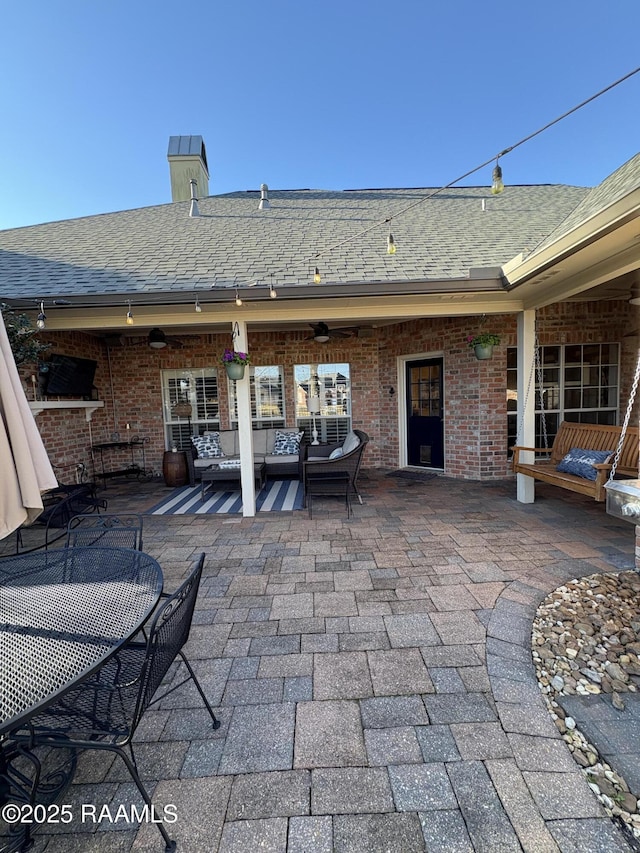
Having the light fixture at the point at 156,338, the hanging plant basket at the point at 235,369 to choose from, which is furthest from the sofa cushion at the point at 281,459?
the light fixture at the point at 156,338

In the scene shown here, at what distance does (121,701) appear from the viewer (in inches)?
56.7

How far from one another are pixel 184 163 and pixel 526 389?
8.96 meters

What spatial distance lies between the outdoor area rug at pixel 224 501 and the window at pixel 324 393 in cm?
158

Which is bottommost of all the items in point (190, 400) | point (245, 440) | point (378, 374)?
point (245, 440)

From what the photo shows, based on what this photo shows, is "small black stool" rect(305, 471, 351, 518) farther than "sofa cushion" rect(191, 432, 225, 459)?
No

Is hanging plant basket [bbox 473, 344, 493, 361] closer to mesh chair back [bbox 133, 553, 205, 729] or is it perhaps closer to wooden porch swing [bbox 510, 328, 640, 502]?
wooden porch swing [bbox 510, 328, 640, 502]

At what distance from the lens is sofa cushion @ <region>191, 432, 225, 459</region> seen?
22.6 ft

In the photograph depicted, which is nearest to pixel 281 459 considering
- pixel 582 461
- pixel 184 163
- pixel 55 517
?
pixel 55 517

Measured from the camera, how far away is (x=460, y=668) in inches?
80.4

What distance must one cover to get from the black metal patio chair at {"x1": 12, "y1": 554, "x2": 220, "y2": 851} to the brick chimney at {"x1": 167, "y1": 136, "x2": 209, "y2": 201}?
975cm

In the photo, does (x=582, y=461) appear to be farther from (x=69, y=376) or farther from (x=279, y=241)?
(x=69, y=376)

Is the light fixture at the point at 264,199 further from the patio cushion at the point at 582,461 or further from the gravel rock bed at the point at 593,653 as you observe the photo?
the gravel rock bed at the point at 593,653

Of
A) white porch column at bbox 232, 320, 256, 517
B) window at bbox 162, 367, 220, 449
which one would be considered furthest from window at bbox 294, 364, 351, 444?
white porch column at bbox 232, 320, 256, 517

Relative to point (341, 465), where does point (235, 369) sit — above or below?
above
